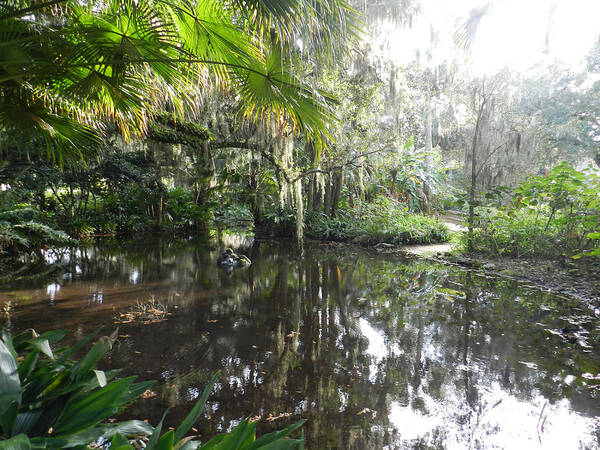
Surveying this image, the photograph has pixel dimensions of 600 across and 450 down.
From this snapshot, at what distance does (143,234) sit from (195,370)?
10929 millimetres

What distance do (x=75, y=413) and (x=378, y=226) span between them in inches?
416

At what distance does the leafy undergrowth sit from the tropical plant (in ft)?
33.4

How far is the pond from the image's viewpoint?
7.86ft

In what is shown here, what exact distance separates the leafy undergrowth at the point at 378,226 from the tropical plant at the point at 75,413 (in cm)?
1018

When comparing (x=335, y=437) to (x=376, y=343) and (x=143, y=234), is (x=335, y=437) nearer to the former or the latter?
(x=376, y=343)

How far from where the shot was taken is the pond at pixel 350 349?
7.86 ft

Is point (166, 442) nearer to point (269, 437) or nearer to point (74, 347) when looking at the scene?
point (269, 437)

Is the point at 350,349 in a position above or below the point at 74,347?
below

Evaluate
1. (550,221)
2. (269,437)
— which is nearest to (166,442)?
(269,437)

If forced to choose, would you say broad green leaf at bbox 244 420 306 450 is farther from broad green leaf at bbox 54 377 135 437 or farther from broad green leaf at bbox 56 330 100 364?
broad green leaf at bbox 56 330 100 364

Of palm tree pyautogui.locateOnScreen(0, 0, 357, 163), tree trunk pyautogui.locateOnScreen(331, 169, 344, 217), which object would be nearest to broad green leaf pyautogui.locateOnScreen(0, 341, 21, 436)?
palm tree pyautogui.locateOnScreen(0, 0, 357, 163)

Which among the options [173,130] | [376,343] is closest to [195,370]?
[376,343]

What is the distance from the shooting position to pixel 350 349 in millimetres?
3580

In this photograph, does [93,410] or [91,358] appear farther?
[91,358]
